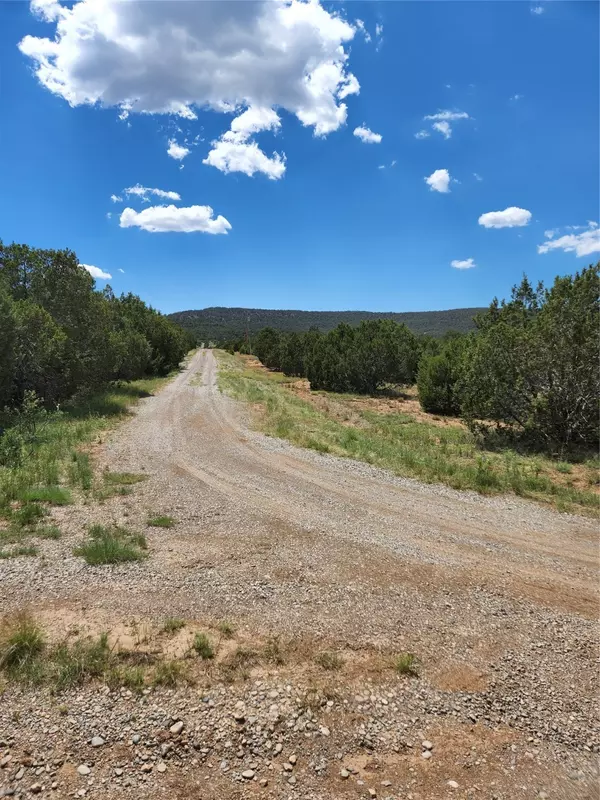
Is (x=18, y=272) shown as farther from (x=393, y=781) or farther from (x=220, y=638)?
(x=393, y=781)

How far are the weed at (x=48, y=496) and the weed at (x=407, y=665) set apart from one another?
7.04m

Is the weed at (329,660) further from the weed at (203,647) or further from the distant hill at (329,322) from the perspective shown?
the distant hill at (329,322)

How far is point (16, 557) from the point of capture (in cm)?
639

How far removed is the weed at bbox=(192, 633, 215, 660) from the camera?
4.46m

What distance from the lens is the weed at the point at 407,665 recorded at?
4.38 metres

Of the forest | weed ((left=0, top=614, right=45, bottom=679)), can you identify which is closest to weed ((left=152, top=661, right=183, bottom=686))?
weed ((left=0, top=614, right=45, bottom=679))

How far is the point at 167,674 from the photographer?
417 cm

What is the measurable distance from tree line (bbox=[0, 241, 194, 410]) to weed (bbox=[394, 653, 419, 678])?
16.9 meters

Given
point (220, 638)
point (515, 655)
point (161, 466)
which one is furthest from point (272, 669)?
point (161, 466)

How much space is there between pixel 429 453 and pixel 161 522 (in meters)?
9.56

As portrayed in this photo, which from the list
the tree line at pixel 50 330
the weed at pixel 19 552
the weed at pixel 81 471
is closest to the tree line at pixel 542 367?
the weed at pixel 81 471

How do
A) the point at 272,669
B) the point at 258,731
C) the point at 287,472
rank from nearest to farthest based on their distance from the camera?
the point at 258,731
the point at 272,669
the point at 287,472

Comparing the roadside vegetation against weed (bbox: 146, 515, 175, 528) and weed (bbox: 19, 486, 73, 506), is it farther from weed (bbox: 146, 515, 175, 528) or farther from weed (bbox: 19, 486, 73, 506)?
weed (bbox: 146, 515, 175, 528)

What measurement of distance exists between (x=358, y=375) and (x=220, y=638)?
113ft
